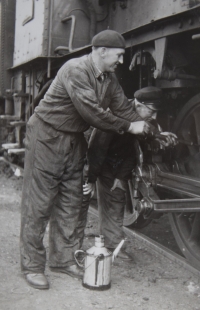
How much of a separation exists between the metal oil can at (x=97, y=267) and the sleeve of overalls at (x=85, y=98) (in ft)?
2.70

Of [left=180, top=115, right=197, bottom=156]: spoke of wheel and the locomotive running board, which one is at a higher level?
[left=180, top=115, right=197, bottom=156]: spoke of wheel

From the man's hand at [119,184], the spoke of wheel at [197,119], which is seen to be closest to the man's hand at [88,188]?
the man's hand at [119,184]

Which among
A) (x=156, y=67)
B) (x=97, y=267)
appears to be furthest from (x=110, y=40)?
(x=97, y=267)

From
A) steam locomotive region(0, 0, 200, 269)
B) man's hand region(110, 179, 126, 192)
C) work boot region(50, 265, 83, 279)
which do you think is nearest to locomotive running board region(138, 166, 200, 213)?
steam locomotive region(0, 0, 200, 269)

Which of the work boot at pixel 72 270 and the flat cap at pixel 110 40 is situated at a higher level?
the flat cap at pixel 110 40

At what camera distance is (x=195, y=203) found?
345 cm

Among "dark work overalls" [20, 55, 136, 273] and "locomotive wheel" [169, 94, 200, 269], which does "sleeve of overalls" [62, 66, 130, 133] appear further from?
"locomotive wheel" [169, 94, 200, 269]

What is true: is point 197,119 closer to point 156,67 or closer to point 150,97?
point 150,97

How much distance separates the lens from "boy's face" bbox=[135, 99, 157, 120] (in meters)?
4.01

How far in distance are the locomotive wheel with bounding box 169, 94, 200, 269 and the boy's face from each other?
0.22 m

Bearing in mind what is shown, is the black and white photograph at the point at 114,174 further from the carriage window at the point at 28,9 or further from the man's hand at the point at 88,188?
the carriage window at the point at 28,9

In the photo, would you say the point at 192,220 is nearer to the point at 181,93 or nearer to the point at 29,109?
the point at 181,93

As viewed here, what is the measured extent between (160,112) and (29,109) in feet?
10.4

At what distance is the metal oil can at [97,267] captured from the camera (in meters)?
3.36
